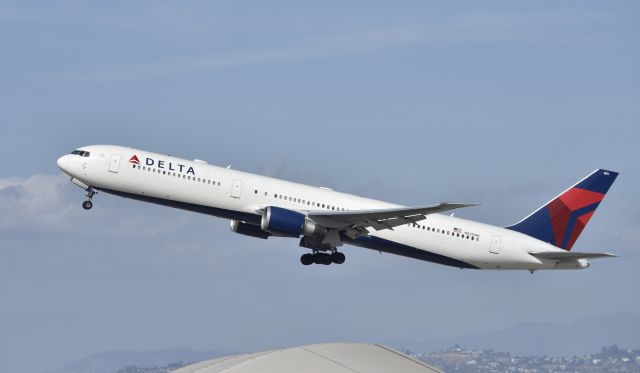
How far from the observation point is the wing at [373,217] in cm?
6569

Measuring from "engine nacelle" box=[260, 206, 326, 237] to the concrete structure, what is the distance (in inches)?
344

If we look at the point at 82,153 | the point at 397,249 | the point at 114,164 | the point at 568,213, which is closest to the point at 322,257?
the point at 397,249

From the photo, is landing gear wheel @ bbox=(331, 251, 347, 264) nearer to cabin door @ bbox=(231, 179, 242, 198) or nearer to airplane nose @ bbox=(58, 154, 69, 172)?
cabin door @ bbox=(231, 179, 242, 198)

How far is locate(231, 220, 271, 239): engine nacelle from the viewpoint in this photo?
236 ft

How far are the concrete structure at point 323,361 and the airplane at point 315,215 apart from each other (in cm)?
582

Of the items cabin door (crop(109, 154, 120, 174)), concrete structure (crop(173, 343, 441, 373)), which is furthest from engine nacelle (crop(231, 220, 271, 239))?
cabin door (crop(109, 154, 120, 174))

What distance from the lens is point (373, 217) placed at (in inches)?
2625

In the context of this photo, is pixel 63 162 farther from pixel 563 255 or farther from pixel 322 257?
pixel 563 255

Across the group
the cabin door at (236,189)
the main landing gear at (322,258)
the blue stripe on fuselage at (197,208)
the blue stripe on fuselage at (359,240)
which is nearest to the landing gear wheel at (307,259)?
the main landing gear at (322,258)

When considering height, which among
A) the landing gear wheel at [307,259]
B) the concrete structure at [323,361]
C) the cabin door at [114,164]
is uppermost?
the cabin door at [114,164]

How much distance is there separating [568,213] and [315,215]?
19.6m

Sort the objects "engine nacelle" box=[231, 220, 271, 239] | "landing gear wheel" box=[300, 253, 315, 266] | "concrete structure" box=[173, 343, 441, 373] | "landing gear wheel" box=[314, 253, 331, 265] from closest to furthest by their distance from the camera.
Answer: "concrete structure" box=[173, 343, 441, 373]
"engine nacelle" box=[231, 220, 271, 239]
"landing gear wheel" box=[314, 253, 331, 265]
"landing gear wheel" box=[300, 253, 315, 266]

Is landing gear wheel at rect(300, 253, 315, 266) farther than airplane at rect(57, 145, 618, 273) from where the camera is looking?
Yes

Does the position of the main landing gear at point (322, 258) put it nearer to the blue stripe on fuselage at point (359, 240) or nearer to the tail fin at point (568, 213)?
the blue stripe on fuselage at point (359, 240)
